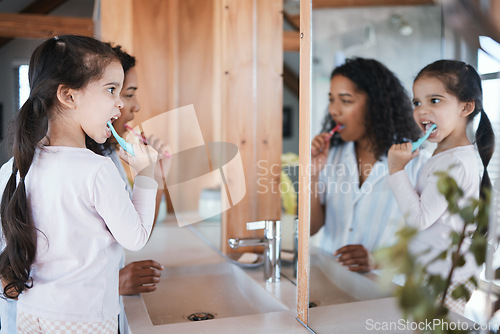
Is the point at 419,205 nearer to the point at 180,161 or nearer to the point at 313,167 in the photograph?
the point at 313,167

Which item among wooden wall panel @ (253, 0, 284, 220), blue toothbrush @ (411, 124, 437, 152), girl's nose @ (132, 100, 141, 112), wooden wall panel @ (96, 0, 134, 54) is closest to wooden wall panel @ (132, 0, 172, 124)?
wooden wall panel @ (96, 0, 134, 54)

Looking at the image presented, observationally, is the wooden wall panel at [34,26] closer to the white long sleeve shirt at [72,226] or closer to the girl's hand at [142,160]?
the girl's hand at [142,160]

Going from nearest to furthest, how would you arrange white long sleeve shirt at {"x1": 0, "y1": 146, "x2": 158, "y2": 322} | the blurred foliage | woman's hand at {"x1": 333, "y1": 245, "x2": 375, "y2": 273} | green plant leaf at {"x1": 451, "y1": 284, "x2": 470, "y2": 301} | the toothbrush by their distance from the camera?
the blurred foliage → green plant leaf at {"x1": 451, "y1": 284, "x2": 470, "y2": 301} → white long sleeve shirt at {"x1": 0, "y1": 146, "x2": 158, "y2": 322} → woman's hand at {"x1": 333, "y1": 245, "x2": 375, "y2": 273} → the toothbrush

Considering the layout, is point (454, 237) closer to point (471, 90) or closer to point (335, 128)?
point (471, 90)

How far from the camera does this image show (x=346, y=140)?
146 cm

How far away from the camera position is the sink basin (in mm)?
1331

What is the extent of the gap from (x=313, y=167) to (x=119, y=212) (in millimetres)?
613

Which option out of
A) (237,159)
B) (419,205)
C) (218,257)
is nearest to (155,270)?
(218,257)

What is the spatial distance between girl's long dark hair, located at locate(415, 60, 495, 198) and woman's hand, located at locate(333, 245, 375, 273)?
481 millimetres

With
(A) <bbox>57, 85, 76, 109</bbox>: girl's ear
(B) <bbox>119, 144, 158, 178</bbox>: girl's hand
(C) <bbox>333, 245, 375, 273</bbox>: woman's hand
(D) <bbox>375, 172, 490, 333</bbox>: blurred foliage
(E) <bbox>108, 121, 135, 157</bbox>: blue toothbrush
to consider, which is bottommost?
(C) <bbox>333, 245, 375, 273</bbox>: woman's hand

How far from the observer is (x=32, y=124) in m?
0.97

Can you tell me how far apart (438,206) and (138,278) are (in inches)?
34.4

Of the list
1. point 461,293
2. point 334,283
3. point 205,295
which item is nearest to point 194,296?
point 205,295
